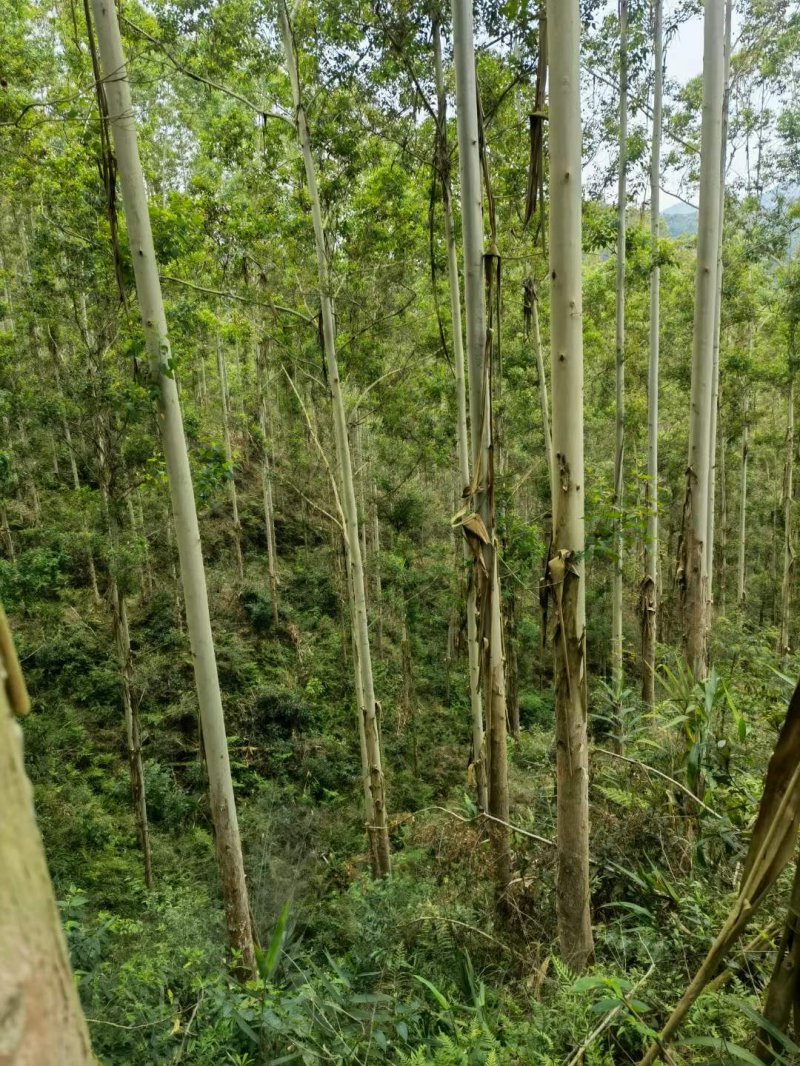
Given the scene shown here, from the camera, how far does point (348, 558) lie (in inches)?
276

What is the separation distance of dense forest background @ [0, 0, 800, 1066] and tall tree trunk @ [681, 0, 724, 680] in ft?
0.81

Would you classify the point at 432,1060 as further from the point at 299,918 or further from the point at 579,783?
the point at 299,918

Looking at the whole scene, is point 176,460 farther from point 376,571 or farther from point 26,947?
point 376,571

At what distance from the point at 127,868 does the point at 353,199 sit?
31.1 feet

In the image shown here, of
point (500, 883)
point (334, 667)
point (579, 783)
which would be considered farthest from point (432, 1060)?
point (334, 667)

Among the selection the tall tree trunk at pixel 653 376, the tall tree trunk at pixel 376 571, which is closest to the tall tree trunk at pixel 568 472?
the tall tree trunk at pixel 653 376

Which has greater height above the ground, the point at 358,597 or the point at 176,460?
the point at 176,460

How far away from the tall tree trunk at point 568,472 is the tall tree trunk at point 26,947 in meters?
2.44

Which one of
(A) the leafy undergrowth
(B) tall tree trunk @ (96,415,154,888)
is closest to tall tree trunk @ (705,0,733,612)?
(A) the leafy undergrowth

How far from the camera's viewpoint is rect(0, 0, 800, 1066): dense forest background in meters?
2.95

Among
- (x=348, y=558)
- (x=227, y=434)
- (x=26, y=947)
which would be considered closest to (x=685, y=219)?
(x=227, y=434)

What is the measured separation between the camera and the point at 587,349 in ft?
43.0

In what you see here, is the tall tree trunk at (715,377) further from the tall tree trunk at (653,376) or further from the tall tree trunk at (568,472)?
the tall tree trunk at (568,472)

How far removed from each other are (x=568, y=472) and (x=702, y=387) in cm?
255
